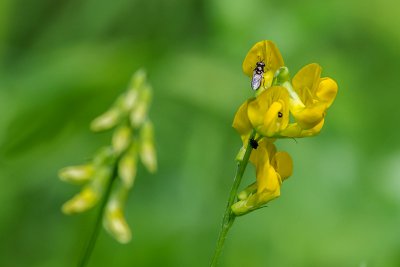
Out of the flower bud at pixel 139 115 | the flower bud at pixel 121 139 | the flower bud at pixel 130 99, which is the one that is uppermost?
the flower bud at pixel 130 99

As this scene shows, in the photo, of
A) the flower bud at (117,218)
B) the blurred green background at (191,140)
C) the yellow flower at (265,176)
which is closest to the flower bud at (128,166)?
the flower bud at (117,218)

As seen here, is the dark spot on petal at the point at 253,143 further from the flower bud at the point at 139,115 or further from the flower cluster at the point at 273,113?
the flower bud at the point at 139,115

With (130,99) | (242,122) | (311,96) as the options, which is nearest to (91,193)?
(130,99)

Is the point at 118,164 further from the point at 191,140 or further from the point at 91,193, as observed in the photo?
the point at 191,140

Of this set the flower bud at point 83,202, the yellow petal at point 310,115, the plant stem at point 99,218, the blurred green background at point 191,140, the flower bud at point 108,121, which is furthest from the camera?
the blurred green background at point 191,140

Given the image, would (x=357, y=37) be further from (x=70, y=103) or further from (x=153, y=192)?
(x=70, y=103)

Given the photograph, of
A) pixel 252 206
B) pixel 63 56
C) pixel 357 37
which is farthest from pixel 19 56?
pixel 252 206
